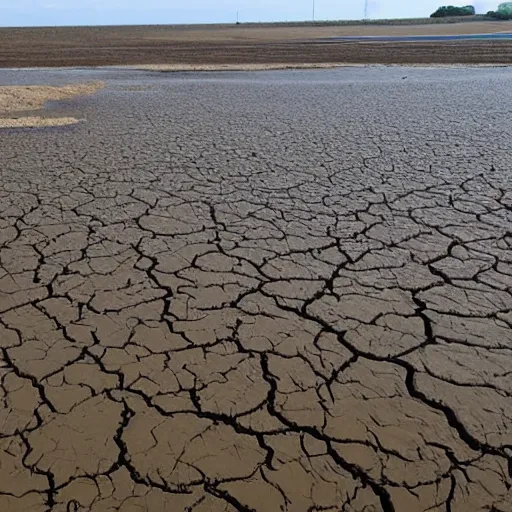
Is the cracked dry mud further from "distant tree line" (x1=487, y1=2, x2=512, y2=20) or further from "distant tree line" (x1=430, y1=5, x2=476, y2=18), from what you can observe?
"distant tree line" (x1=430, y1=5, x2=476, y2=18)

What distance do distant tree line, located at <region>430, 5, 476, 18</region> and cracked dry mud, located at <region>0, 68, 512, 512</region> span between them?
153 feet

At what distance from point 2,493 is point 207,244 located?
1879mm

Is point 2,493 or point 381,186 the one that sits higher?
point 381,186

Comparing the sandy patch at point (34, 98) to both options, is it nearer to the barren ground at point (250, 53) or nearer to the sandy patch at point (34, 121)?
the sandy patch at point (34, 121)

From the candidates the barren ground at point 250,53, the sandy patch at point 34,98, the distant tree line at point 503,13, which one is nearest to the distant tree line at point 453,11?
the distant tree line at point 503,13

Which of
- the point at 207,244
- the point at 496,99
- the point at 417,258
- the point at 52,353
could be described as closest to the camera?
the point at 52,353

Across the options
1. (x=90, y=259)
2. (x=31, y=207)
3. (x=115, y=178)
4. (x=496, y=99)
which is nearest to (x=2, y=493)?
(x=90, y=259)

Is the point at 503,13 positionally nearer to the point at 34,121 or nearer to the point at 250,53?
the point at 250,53

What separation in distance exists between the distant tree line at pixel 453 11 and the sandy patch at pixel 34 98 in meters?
43.0

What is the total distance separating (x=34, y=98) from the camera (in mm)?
9031

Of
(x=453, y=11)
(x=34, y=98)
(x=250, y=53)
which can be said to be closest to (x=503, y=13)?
(x=453, y=11)

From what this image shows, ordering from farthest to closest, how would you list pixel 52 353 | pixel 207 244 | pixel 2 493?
pixel 207 244
pixel 52 353
pixel 2 493

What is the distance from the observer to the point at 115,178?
4605 millimetres

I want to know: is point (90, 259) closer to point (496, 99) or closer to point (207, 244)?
point (207, 244)
